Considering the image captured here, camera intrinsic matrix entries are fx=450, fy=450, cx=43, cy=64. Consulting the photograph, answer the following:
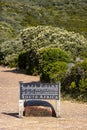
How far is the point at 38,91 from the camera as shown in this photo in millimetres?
12016

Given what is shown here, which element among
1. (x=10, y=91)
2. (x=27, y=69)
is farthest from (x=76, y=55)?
(x=10, y=91)

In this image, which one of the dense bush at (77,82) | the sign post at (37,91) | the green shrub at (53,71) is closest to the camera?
the sign post at (37,91)

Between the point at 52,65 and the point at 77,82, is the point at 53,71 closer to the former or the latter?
the point at 52,65

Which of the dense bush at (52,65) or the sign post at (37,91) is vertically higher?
the sign post at (37,91)

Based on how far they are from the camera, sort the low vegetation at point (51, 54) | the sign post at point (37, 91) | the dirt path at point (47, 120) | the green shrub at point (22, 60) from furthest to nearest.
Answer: the green shrub at point (22, 60)
the low vegetation at point (51, 54)
the sign post at point (37, 91)
the dirt path at point (47, 120)

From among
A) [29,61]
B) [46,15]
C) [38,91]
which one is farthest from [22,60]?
[46,15]

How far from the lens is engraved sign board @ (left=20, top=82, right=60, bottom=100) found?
39.3 ft

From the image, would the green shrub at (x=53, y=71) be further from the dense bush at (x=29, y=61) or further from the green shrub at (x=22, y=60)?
the green shrub at (x=22, y=60)

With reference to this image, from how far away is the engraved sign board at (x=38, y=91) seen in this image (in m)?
12.0

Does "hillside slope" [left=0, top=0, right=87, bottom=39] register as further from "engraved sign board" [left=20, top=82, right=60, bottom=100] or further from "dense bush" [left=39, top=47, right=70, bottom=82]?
"engraved sign board" [left=20, top=82, right=60, bottom=100]

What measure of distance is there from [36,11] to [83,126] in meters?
79.2

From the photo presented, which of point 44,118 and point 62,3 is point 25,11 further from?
point 44,118

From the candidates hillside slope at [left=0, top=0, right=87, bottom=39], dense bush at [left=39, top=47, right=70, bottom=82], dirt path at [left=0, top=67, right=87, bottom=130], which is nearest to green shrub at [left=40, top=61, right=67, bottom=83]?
dense bush at [left=39, top=47, right=70, bottom=82]

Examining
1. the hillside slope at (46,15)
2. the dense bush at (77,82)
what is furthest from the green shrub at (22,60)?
the hillside slope at (46,15)
